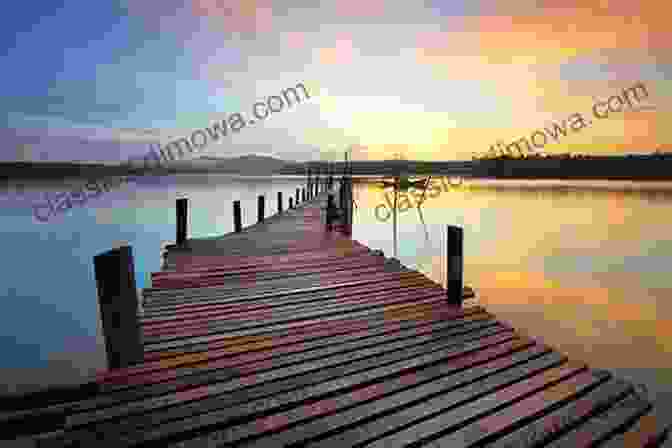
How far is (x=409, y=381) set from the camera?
10.5 feet

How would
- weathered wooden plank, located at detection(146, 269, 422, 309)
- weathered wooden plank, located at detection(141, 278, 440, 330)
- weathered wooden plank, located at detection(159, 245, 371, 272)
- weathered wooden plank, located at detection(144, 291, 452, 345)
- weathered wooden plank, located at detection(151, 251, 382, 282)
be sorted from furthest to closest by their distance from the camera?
weathered wooden plank, located at detection(159, 245, 371, 272) → weathered wooden plank, located at detection(151, 251, 382, 282) → weathered wooden plank, located at detection(146, 269, 422, 309) → weathered wooden plank, located at detection(141, 278, 440, 330) → weathered wooden plank, located at detection(144, 291, 452, 345)

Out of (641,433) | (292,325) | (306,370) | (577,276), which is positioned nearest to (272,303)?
(292,325)

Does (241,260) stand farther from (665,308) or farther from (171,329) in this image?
(665,308)

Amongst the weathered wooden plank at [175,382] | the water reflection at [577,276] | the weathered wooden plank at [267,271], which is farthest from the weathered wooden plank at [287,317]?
the water reflection at [577,276]

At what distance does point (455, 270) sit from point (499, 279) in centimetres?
1119

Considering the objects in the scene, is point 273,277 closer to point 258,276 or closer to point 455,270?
point 258,276

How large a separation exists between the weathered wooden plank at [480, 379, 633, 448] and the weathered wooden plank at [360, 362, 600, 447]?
3.4 inches

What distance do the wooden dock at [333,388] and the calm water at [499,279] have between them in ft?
18.2

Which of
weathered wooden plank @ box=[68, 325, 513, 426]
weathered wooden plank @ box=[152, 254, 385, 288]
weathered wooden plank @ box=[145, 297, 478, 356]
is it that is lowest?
weathered wooden plank @ box=[68, 325, 513, 426]

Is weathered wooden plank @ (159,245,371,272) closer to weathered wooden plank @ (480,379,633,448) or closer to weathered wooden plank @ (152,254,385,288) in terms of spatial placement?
weathered wooden plank @ (152,254,385,288)

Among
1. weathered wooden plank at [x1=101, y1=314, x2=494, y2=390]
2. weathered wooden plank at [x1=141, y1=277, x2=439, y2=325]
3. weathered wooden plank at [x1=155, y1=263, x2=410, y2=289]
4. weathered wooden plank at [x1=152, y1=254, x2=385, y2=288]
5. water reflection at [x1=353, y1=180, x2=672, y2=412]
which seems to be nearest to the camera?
weathered wooden plank at [x1=101, y1=314, x2=494, y2=390]

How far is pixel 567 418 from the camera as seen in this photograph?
282 cm

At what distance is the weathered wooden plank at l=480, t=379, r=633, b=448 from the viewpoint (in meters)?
2.53

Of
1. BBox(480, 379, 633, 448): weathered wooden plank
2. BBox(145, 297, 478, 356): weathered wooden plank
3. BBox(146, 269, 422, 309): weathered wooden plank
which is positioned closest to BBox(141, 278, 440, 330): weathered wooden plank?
BBox(146, 269, 422, 309): weathered wooden plank
